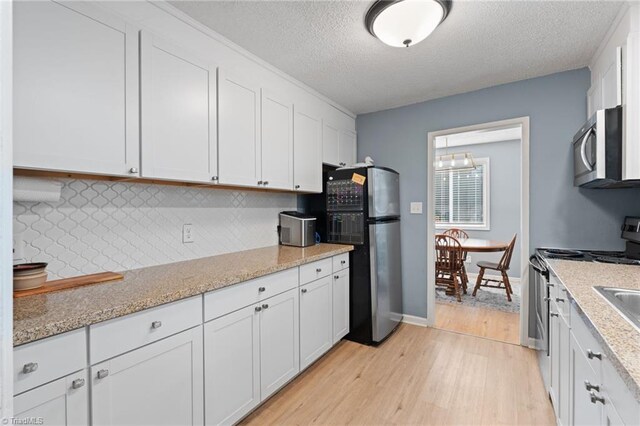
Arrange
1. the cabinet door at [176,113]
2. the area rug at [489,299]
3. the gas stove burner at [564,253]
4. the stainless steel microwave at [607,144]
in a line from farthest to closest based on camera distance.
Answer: the area rug at [489,299] → the gas stove burner at [564,253] → the stainless steel microwave at [607,144] → the cabinet door at [176,113]

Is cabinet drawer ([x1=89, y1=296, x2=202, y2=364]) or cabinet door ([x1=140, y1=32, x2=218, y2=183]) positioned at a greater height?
cabinet door ([x1=140, y1=32, x2=218, y2=183])

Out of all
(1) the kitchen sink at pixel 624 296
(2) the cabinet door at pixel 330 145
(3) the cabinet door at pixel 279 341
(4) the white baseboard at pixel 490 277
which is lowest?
(4) the white baseboard at pixel 490 277

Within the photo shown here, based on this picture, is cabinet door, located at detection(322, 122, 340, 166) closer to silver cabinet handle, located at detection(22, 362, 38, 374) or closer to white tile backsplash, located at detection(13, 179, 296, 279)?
white tile backsplash, located at detection(13, 179, 296, 279)

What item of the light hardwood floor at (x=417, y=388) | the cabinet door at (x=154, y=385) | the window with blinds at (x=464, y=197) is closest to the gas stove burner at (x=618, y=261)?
the light hardwood floor at (x=417, y=388)

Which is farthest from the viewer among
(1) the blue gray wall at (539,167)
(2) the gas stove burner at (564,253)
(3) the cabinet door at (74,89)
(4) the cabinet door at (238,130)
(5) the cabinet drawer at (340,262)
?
(5) the cabinet drawer at (340,262)

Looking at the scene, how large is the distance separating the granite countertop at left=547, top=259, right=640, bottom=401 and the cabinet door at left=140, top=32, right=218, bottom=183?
1896mm

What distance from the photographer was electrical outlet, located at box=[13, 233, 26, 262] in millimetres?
1300

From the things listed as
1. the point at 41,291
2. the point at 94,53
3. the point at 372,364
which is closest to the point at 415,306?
the point at 372,364

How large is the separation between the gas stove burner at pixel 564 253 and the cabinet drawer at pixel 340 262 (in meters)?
1.59

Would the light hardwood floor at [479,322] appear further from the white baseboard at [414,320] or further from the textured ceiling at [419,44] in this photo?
the textured ceiling at [419,44]

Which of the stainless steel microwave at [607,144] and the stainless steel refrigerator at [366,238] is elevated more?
the stainless steel microwave at [607,144]

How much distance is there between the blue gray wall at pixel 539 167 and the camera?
7.77 ft

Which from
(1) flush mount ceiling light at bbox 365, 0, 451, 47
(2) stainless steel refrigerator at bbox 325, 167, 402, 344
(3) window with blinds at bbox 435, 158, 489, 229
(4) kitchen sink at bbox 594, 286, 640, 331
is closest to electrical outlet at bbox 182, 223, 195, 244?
(2) stainless steel refrigerator at bbox 325, 167, 402, 344

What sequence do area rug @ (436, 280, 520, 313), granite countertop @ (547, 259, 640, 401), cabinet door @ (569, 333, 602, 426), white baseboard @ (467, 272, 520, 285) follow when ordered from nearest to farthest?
granite countertop @ (547, 259, 640, 401), cabinet door @ (569, 333, 602, 426), area rug @ (436, 280, 520, 313), white baseboard @ (467, 272, 520, 285)
